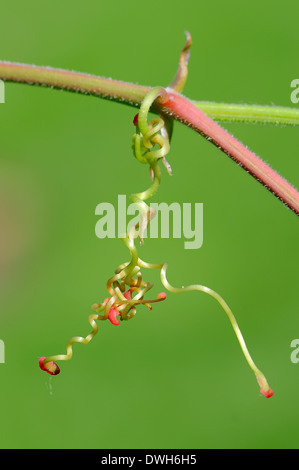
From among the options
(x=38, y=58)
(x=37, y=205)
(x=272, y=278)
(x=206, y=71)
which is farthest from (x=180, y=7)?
(x=272, y=278)

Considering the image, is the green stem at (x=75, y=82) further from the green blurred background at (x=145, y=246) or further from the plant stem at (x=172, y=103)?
the green blurred background at (x=145, y=246)

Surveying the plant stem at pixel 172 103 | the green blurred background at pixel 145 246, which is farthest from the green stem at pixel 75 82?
the green blurred background at pixel 145 246

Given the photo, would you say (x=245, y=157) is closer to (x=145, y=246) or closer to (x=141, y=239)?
(x=141, y=239)

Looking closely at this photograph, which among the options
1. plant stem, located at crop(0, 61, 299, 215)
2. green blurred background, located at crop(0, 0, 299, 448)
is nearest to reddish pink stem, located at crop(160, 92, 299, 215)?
plant stem, located at crop(0, 61, 299, 215)

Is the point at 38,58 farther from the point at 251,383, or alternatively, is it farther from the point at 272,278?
the point at 251,383

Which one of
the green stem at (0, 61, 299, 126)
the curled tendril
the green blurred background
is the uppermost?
the green blurred background

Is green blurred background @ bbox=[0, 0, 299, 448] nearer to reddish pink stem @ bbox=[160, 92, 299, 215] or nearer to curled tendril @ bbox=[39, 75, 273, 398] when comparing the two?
curled tendril @ bbox=[39, 75, 273, 398]

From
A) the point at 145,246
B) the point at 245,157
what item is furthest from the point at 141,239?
the point at 145,246
